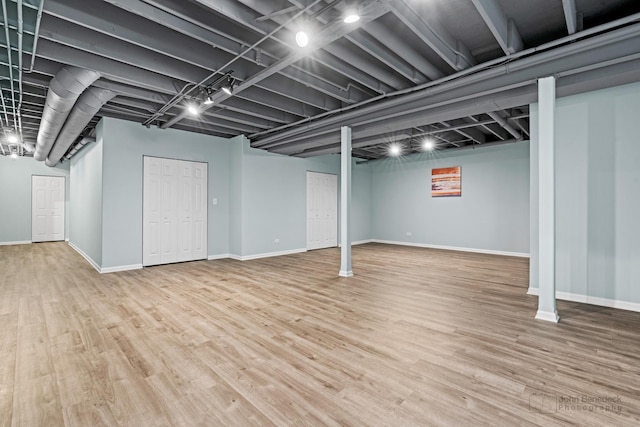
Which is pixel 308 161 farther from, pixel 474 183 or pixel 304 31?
pixel 304 31

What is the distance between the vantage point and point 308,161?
865cm

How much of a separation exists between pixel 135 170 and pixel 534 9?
657 centimetres

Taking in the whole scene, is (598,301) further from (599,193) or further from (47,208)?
(47,208)

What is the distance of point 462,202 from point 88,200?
945cm

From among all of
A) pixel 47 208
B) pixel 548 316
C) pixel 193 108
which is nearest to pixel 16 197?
pixel 47 208

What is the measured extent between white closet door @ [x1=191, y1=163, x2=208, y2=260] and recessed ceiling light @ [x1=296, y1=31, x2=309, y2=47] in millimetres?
4913

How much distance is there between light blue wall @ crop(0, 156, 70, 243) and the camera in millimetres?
9523

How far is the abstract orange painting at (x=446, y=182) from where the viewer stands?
8.58 metres

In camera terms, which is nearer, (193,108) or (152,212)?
(193,108)

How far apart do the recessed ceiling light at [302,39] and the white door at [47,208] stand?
465 inches

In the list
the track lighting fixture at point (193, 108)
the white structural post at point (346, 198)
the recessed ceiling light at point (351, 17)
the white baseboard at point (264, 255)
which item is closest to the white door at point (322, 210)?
the white baseboard at point (264, 255)

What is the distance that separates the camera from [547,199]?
3.36 metres

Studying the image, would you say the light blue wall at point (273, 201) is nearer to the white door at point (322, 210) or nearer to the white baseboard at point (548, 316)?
the white door at point (322, 210)

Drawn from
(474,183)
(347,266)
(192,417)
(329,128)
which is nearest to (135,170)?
(329,128)
